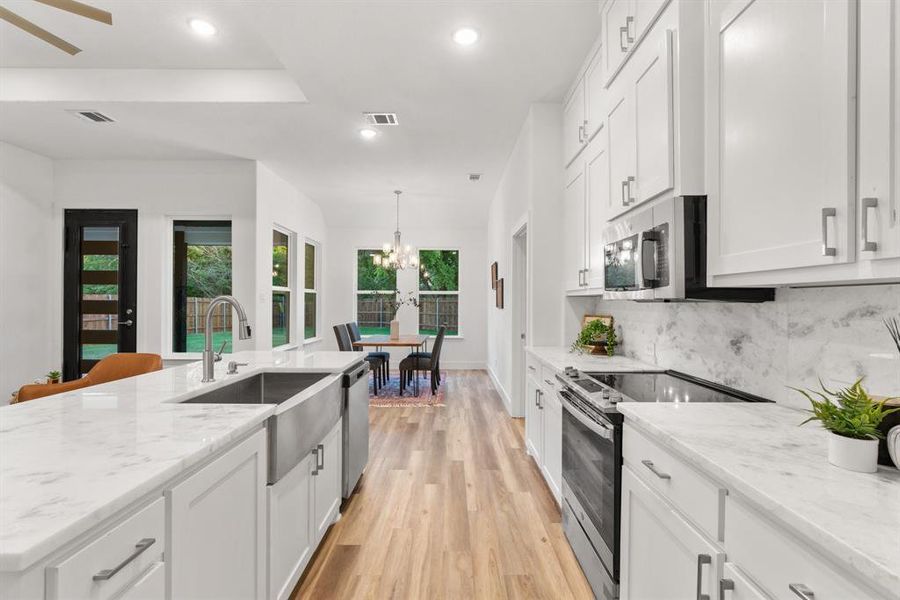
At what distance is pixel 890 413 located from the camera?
3.14 ft

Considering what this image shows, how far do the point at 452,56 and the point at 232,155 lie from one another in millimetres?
3179

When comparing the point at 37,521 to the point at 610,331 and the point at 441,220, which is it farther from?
the point at 441,220

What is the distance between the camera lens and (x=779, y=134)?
3.75 feet

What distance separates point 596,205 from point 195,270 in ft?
15.5

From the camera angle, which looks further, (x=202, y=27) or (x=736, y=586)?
(x=202, y=27)

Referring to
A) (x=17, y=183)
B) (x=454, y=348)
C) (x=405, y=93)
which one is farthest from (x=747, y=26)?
(x=454, y=348)

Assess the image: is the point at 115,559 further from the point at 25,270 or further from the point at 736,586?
the point at 25,270

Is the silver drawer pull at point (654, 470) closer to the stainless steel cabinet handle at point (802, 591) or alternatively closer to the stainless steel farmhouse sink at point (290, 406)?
the stainless steel cabinet handle at point (802, 591)

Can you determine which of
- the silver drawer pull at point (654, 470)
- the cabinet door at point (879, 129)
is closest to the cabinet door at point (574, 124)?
the cabinet door at point (879, 129)

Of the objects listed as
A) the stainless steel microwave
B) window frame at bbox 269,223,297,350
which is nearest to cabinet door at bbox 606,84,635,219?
the stainless steel microwave

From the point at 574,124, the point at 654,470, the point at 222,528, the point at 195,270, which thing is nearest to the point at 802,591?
the point at 654,470

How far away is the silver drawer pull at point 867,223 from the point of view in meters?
0.89

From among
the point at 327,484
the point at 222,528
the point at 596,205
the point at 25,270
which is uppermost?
the point at 596,205

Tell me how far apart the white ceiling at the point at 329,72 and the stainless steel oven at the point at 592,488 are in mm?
2117
